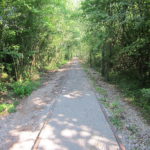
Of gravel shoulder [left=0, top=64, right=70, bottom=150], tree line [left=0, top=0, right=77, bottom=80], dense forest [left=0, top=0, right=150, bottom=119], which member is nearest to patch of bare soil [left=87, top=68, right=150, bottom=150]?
dense forest [left=0, top=0, right=150, bottom=119]

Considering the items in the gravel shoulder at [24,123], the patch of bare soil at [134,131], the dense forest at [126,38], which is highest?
the dense forest at [126,38]

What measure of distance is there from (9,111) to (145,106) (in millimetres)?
5642

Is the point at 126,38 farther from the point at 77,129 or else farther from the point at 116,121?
the point at 77,129

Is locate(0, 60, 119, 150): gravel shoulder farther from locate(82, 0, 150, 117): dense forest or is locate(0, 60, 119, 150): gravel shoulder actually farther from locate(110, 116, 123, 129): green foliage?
locate(82, 0, 150, 117): dense forest

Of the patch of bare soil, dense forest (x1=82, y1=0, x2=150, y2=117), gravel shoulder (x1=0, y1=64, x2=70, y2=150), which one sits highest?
dense forest (x1=82, y1=0, x2=150, y2=117)

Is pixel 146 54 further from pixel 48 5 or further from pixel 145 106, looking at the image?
pixel 48 5

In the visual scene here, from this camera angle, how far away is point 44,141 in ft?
13.2

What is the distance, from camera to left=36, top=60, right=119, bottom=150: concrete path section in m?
3.85

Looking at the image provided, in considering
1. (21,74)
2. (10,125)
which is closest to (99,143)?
(10,125)

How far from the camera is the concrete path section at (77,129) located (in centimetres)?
385

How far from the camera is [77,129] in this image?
4605 millimetres

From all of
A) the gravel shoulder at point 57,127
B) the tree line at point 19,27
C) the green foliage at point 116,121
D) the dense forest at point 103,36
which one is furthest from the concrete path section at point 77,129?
the tree line at point 19,27

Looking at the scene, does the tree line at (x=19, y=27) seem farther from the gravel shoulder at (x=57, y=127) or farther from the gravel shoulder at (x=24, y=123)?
the gravel shoulder at (x=57, y=127)

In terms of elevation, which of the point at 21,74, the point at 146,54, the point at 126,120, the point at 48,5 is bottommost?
the point at 126,120
